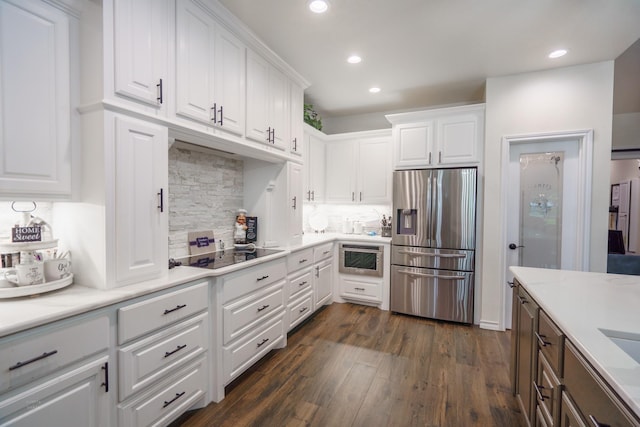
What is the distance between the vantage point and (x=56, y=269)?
56.8 inches

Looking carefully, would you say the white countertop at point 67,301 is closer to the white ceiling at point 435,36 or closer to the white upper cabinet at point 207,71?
the white upper cabinet at point 207,71

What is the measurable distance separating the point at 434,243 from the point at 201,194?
8.58 feet

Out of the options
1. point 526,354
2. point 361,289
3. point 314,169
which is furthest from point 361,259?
point 526,354

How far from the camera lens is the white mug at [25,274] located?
1325mm

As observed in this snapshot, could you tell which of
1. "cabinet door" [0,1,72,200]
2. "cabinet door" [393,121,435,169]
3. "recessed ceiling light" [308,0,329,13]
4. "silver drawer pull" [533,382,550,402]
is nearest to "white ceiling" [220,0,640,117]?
"recessed ceiling light" [308,0,329,13]

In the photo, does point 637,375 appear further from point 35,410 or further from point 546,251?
point 546,251

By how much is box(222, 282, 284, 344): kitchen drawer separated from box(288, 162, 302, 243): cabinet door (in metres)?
0.61

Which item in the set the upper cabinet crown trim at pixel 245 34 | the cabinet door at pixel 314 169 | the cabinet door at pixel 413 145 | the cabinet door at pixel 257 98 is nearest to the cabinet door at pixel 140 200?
the cabinet door at pixel 257 98

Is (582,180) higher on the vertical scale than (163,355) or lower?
higher

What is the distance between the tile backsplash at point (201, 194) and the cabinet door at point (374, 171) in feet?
6.08

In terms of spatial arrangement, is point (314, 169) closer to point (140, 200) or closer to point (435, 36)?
point (435, 36)

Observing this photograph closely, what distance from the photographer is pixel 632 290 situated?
1.52 meters

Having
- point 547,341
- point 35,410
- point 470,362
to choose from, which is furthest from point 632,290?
point 35,410

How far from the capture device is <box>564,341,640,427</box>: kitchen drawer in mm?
769
